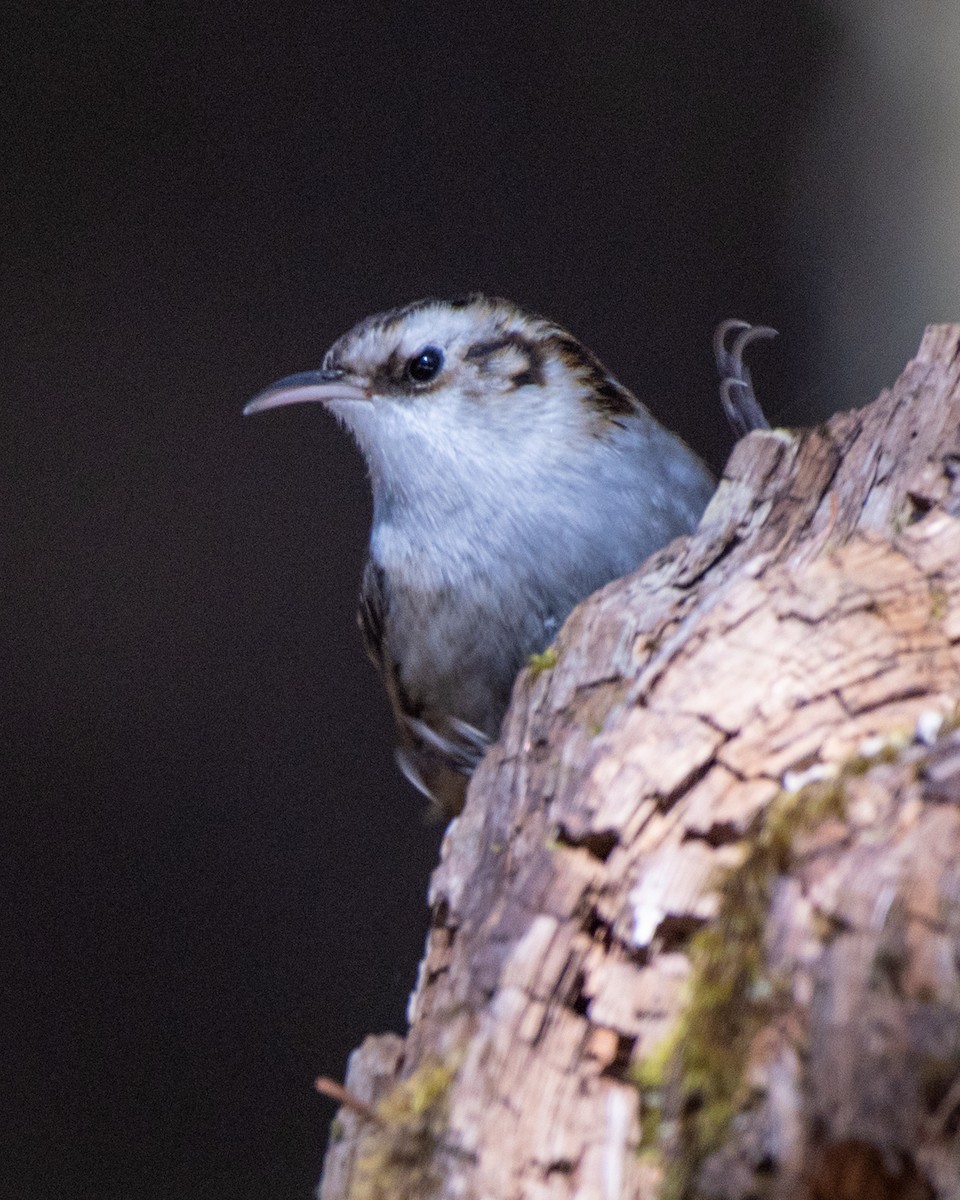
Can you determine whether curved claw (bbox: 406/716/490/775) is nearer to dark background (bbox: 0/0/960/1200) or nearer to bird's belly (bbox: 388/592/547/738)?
bird's belly (bbox: 388/592/547/738)

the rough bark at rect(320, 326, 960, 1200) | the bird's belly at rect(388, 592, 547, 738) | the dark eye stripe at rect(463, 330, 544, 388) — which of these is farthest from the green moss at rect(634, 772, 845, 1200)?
the dark eye stripe at rect(463, 330, 544, 388)

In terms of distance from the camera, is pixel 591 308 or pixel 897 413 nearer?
pixel 897 413

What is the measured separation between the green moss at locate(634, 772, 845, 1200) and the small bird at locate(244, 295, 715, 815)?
2.78ft

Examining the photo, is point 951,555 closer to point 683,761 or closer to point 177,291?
point 683,761

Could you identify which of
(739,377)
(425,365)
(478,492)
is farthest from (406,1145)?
(739,377)

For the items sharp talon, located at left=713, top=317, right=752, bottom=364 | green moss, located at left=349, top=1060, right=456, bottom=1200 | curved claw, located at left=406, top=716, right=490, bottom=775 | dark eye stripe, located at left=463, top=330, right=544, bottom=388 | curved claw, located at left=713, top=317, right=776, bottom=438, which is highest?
dark eye stripe, located at left=463, top=330, right=544, bottom=388

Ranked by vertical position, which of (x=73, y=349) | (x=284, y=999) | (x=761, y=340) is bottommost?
(x=284, y=999)

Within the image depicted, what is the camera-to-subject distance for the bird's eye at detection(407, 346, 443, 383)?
218 centimetres

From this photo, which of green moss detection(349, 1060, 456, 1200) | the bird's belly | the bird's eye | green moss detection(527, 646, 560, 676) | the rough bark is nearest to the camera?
the rough bark

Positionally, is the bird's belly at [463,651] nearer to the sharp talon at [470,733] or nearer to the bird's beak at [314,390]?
the sharp talon at [470,733]

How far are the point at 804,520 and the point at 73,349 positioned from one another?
1.57 m

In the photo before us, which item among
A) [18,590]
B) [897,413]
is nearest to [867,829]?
[897,413]

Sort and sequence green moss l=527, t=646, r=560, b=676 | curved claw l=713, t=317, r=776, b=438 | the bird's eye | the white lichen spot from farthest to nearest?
curved claw l=713, t=317, r=776, b=438 → the bird's eye → green moss l=527, t=646, r=560, b=676 → the white lichen spot

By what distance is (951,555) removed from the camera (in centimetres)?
141
